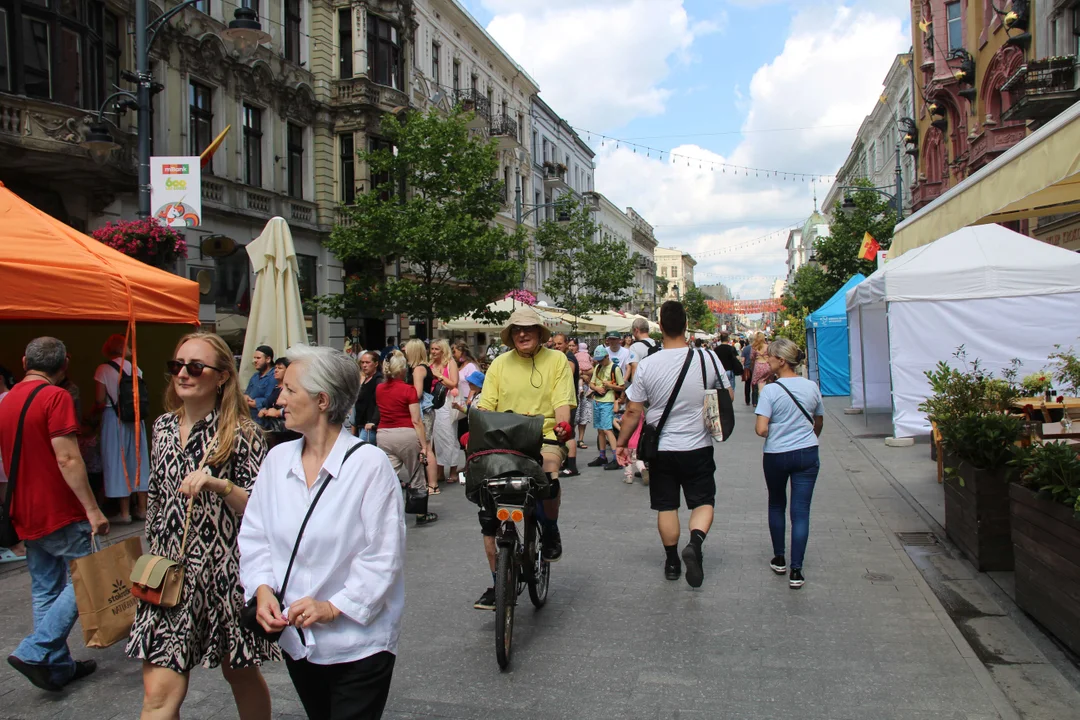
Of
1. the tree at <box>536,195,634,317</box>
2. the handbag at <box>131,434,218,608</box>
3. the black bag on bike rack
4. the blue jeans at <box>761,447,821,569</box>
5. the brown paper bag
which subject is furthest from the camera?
the tree at <box>536,195,634,317</box>

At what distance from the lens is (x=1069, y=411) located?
6770 mm

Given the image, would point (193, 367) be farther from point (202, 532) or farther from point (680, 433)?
point (680, 433)

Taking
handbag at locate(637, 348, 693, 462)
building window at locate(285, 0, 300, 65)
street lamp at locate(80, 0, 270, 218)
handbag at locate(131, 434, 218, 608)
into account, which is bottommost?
handbag at locate(131, 434, 218, 608)

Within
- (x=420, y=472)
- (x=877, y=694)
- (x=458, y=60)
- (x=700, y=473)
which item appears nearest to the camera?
(x=877, y=694)

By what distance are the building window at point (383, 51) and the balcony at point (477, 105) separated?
654cm

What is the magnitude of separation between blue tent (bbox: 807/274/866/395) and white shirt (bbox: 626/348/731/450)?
16.8 metres

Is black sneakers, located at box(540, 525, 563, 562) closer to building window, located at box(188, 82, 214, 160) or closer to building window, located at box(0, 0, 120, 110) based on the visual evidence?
building window, located at box(0, 0, 120, 110)

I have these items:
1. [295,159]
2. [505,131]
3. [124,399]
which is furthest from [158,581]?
[505,131]

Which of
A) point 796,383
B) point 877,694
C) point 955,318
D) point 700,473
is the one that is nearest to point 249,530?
point 877,694

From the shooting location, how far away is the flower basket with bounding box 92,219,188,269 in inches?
400

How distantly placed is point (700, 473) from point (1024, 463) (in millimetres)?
1900

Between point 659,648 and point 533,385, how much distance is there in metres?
1.68

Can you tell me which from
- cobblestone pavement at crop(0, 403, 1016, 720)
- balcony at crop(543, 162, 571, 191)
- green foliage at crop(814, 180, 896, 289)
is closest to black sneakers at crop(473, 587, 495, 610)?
cobblestone pavement at crop(0, 403, 1016, 720)

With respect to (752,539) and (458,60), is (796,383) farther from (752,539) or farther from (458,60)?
(458,60)
